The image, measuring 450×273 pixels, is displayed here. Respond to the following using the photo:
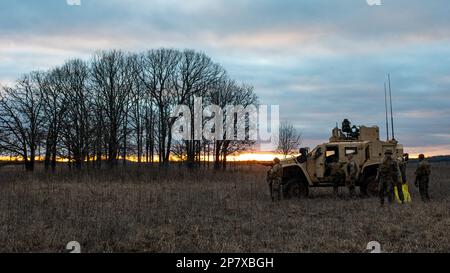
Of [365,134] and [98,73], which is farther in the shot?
[98,73]

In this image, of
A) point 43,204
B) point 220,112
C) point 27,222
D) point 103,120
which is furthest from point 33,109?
point 27,222

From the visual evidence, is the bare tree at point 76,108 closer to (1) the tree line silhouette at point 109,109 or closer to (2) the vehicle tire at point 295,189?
(1) the tree line silhouette at point 109,109

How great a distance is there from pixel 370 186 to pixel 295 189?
103 inches

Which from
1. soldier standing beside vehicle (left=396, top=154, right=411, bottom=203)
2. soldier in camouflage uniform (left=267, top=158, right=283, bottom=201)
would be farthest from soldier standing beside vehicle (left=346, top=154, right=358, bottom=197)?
soldier in camouflage uniform (left=267, top=158, right=283, bottom=201)

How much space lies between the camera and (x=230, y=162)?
55.6m

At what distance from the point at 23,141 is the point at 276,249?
133 feet

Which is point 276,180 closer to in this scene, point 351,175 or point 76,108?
point 351,175

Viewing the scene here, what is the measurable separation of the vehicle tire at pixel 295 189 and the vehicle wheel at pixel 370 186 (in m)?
2.03

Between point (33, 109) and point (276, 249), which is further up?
point (33, 109)

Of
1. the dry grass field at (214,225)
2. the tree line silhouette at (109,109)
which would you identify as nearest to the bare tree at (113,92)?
the tree line silhouette at (109,109)

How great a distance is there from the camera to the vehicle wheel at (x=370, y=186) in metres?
15.8

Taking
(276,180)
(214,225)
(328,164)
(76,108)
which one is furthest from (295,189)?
(76,108)

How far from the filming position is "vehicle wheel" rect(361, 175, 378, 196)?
1582cm

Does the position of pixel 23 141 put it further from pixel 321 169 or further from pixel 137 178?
pixel 321 169
